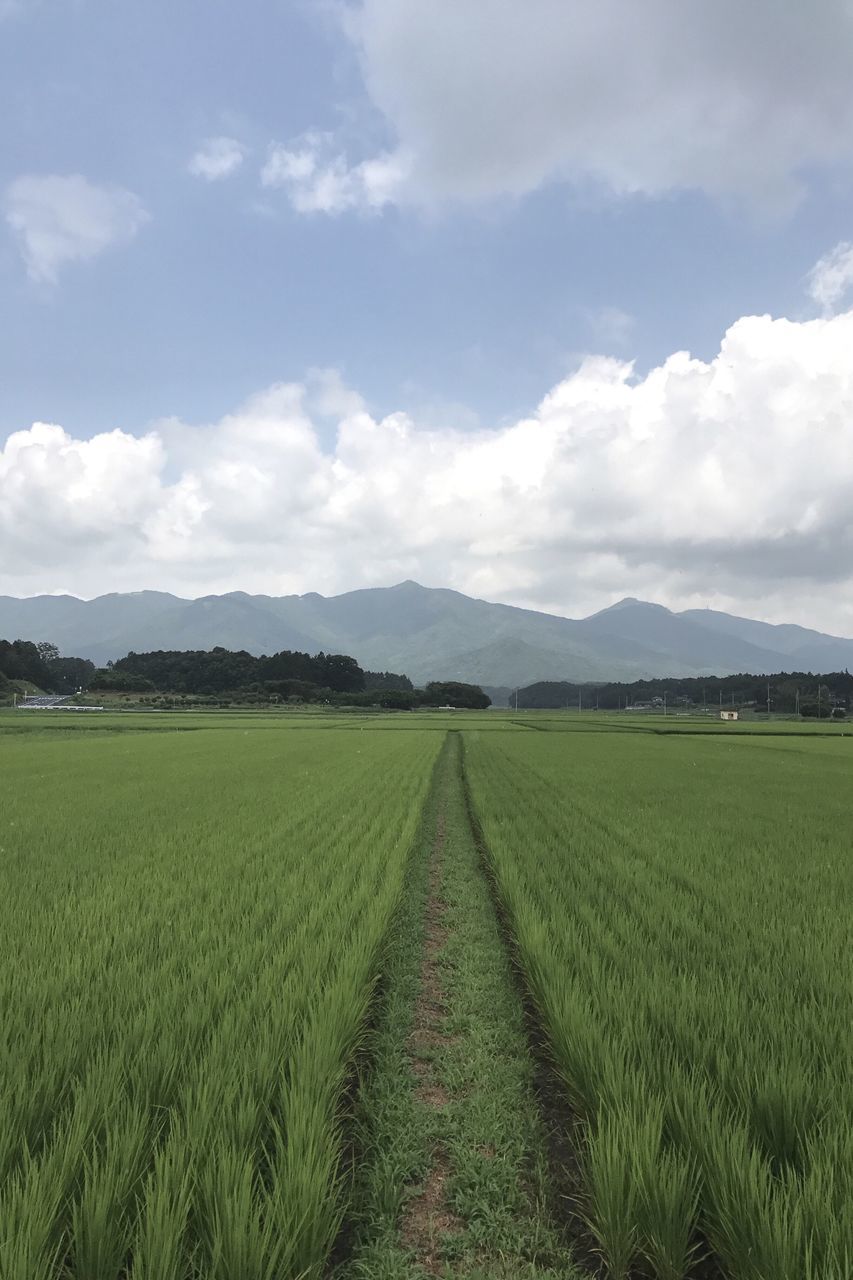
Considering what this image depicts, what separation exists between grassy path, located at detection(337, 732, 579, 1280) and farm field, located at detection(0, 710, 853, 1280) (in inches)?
0.6

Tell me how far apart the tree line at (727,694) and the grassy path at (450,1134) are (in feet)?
362

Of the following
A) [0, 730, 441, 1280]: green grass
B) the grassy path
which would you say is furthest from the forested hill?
the grassy path

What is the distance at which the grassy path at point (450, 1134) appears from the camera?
2285 mm

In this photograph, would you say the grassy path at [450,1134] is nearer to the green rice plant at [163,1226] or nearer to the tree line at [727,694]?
the green rice plant at [163,1226]

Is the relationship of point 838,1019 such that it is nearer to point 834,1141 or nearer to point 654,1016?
point 654,1016

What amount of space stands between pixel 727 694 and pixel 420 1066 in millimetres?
146789

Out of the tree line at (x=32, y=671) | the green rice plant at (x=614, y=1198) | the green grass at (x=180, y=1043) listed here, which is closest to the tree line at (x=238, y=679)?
the tree line at (x=32, y=671)

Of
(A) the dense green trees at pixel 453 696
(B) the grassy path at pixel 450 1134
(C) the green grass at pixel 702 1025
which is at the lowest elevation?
(A) the dense green trees at pixel 453 696

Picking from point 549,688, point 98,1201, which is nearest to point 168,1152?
point 98,1201

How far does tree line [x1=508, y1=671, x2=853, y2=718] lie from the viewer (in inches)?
4414

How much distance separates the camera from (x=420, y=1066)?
360cm

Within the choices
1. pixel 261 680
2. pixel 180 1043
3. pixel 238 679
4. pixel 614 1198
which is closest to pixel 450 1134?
pixel 614 1198

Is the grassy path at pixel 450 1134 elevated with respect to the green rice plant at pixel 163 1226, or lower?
lower

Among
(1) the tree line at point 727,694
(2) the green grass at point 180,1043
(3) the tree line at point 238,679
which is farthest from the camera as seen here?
(1) the tree line at point 727,694
